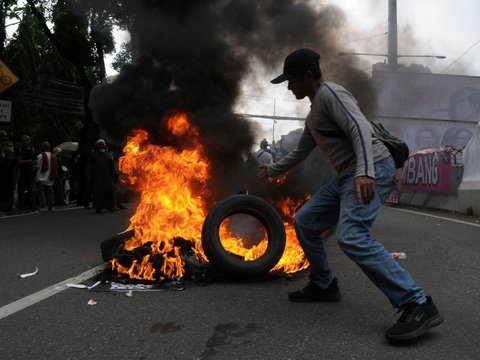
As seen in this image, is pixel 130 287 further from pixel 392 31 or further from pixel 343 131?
pixel 392 31

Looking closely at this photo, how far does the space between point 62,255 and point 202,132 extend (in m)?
2.28

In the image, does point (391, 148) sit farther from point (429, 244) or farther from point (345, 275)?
point (429, 244)

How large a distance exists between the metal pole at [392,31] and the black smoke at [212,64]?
17.7 meters

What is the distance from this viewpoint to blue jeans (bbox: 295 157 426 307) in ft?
10.1

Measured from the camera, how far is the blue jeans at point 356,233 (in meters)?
3.08

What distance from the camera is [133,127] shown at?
639 cm

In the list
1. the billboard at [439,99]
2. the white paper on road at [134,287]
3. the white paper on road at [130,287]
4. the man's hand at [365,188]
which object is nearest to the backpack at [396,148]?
the man's hand at [365,188]

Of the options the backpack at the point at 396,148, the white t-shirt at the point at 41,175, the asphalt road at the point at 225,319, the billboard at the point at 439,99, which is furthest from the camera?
the billboard at the point at 439,99

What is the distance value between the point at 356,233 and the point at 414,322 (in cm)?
62

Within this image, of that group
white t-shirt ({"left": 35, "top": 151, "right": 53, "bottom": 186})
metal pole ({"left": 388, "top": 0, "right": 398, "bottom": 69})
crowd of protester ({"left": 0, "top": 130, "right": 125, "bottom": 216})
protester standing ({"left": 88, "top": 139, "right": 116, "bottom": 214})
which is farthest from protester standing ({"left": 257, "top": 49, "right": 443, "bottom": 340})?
metal pole ({"left": 388, "top": 0, "right": 398, "bottom": 69})

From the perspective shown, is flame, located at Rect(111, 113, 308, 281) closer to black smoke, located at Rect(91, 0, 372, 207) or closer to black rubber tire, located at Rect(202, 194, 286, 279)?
black smoke, located at Rect(91, 0, 372, 207)

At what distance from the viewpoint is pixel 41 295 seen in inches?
166

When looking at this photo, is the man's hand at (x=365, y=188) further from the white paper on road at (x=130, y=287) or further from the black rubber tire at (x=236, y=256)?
the white paper on road at (x=130, y=287)

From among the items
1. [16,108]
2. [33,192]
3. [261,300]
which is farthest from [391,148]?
[16,108]
